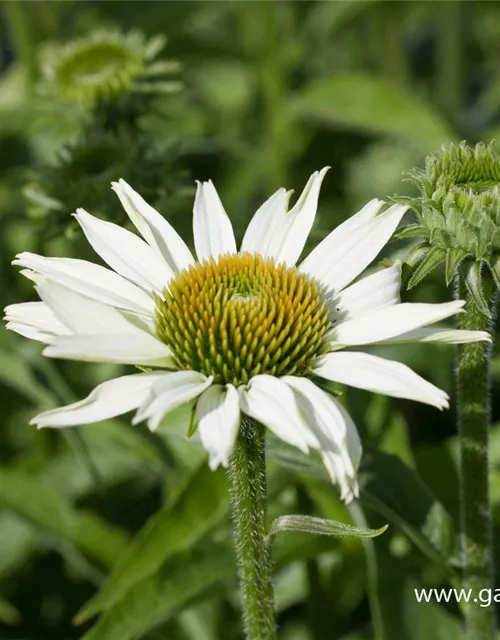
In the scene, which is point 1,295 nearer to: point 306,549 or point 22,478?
point 22,478

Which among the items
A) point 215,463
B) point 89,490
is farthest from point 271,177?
point 215,463

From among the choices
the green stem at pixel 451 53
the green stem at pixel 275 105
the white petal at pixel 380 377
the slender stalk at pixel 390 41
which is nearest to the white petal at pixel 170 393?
the white petal at pixel 380 377

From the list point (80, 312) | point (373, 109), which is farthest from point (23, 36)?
point (80, 312)

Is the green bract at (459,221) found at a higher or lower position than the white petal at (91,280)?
higher

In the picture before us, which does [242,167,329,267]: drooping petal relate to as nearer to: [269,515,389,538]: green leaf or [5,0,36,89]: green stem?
[269,515,389,538]: green leaf

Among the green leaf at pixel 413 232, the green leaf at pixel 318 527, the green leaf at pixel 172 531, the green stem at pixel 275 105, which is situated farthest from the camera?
the green stem at pixel 275 105

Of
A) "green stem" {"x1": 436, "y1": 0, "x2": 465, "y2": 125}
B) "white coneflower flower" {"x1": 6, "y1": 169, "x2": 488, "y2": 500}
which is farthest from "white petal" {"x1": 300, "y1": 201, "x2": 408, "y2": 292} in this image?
"green stem" {"x1": 436, "y1": 0, "x2": 465, "y2": 125}

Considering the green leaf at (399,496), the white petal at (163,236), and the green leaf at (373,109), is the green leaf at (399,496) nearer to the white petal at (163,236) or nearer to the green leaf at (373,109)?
the white petal at (163,236)
